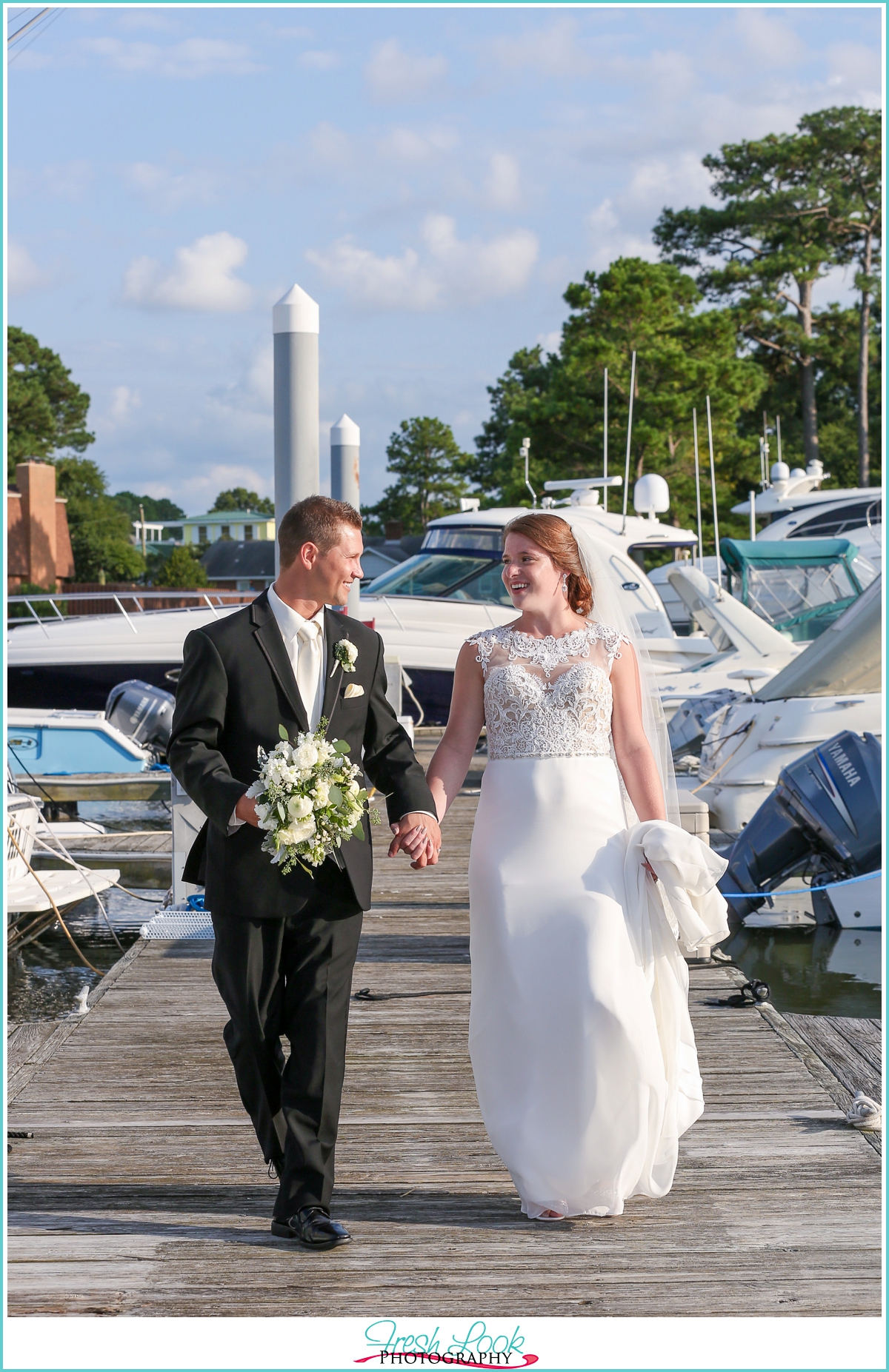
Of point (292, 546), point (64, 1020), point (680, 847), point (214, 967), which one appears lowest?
point (64, 1020)

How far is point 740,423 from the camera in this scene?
47906mm

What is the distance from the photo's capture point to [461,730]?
3.91m

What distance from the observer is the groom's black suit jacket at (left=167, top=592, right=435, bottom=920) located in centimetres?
329

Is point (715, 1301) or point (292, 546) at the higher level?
point (292, 546)

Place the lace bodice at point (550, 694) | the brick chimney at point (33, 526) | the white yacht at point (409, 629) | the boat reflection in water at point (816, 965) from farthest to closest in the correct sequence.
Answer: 1. the brick chimney at point (33, 526)
2. the white yacht at point (409, 629)
3. the boat reflection in water at point (816, 965)
4. the lace bodice at point (550, 694)

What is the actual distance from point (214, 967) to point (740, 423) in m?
47.1

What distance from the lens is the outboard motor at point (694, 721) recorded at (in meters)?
12.9

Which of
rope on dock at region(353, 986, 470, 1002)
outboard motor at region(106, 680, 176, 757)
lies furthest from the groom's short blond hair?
outboard motor at region(106, 680, 176, 757)

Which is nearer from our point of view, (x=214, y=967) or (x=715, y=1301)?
(x=715, y=1301)

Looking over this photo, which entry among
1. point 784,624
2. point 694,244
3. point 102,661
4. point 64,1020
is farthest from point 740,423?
point 64,1020

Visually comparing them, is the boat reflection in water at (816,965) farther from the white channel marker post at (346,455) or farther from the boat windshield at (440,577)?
the boat windshield at (440,577)

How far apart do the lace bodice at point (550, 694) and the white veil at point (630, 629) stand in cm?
22

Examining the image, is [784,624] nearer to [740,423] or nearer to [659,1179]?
[659,1179]

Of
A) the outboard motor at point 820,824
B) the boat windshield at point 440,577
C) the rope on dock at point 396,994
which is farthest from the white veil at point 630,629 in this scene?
the boat windshield at point 440,577
